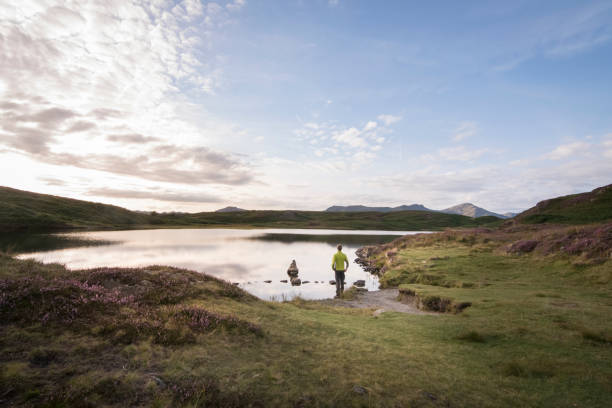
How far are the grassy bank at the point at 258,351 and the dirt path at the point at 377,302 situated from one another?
20.9 ft

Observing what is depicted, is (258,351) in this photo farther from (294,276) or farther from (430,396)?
(294,276)

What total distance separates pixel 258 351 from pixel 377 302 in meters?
17.1

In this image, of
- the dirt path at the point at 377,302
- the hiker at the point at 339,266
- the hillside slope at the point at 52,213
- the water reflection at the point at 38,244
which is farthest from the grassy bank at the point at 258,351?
the hillside slope at the point at 52,213

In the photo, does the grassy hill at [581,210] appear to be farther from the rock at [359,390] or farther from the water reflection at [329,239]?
→ the rock at [359,390]

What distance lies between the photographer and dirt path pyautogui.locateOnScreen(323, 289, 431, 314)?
2081 centimetres

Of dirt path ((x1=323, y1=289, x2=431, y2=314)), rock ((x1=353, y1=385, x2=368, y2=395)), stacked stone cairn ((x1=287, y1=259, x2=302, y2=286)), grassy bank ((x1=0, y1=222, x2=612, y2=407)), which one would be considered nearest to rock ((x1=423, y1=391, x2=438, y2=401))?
grassy bank ((x1=0, y1=222, x2=612, y2=407))

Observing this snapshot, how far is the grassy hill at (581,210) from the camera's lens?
48775mm

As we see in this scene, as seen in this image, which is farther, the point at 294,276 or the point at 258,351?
the point at 294,276

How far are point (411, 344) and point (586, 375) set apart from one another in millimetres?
4649

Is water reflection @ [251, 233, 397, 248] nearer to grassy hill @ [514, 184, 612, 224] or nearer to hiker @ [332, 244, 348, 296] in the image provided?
grassy hill @ [514, 184, 612, 224]

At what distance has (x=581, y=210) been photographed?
54406mm

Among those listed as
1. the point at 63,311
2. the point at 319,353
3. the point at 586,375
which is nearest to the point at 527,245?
the point at 586,375

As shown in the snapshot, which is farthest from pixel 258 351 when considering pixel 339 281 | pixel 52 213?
pixel 52 213

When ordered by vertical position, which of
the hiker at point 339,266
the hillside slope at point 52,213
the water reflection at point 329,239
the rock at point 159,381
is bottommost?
the water reflection at point 329,239
